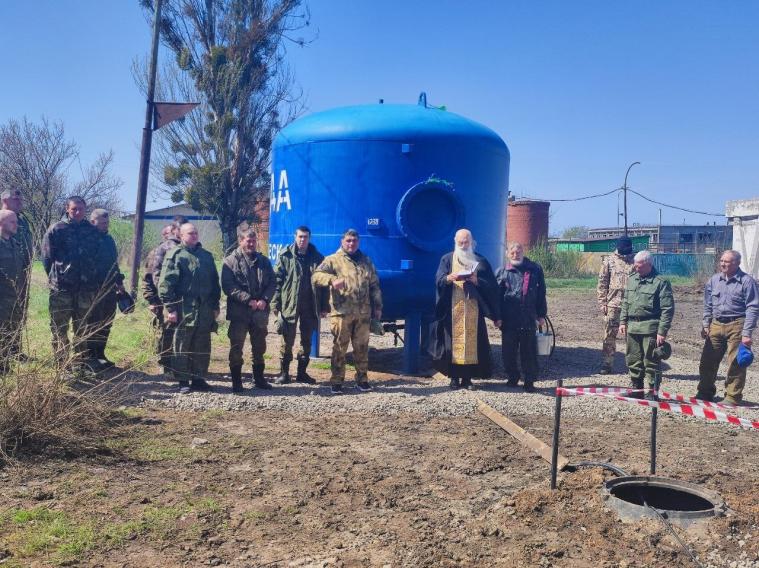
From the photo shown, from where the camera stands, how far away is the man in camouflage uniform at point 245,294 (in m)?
7.34

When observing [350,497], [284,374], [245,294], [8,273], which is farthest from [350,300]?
[8,273]

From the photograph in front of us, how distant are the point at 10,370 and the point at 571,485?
13.3ft

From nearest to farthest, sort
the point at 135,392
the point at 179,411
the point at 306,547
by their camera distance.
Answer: the point at 306,547 → the point at 179,411 → the point at 135,392

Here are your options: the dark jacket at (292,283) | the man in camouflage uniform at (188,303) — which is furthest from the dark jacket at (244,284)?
the dark jacket at (292,283)

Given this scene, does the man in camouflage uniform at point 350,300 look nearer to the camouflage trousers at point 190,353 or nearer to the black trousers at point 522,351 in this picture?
the camouflage trousers at point 190,353

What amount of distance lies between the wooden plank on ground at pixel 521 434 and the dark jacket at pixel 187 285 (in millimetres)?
2985

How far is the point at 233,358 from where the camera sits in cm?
730

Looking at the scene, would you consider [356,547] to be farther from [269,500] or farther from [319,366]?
[319,366]

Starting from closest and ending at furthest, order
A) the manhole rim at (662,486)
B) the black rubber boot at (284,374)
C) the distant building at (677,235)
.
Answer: the manhole rim at (662,486) → the black rubber boot at (284,374) → the distant building at (677,235)

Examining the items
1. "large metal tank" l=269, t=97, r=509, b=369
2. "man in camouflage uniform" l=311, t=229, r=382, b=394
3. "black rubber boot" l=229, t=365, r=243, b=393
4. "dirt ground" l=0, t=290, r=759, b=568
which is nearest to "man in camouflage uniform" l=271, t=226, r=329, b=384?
"man in camouflage uniform" l=311, t=229, r=382, b=394

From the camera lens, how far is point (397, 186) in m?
8.45

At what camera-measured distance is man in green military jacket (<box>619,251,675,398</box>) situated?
7719mm

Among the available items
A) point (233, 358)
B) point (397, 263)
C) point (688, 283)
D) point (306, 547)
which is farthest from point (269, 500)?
point (688, 283)

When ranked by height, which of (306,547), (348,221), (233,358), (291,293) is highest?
(348,221)
